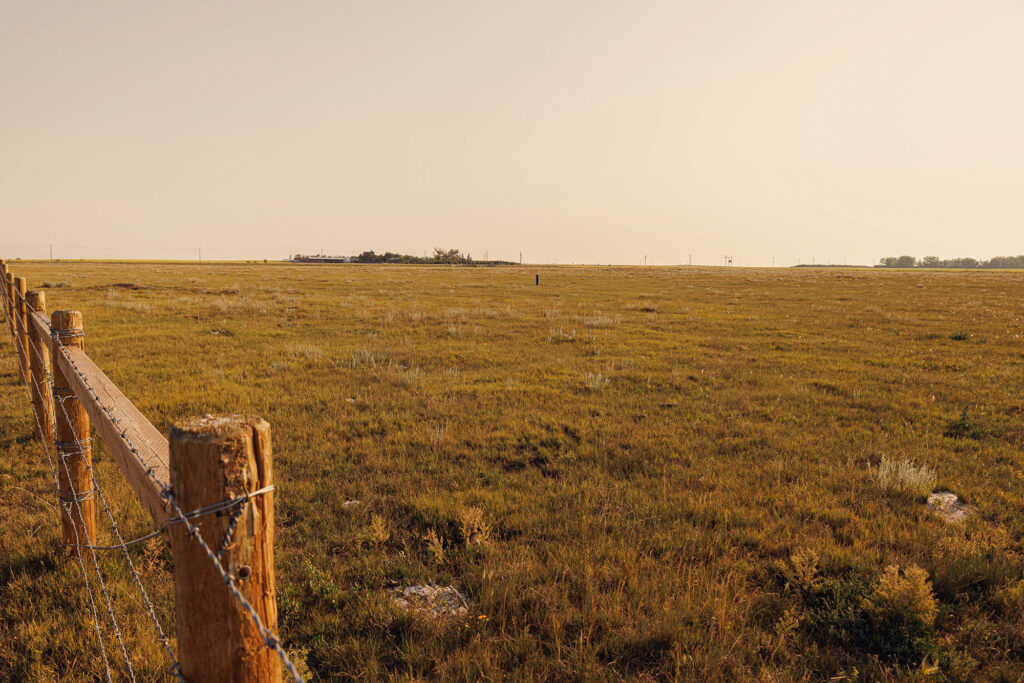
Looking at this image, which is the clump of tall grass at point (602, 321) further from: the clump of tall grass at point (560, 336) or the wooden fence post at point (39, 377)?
the wooden fence post at point (39, 377)

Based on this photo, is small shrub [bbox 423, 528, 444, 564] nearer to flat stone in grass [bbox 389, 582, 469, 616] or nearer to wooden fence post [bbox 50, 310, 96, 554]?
flat stone in grass [bbox 389, 582, 469, 616]

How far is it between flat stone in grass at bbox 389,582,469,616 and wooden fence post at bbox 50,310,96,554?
8.71 ft

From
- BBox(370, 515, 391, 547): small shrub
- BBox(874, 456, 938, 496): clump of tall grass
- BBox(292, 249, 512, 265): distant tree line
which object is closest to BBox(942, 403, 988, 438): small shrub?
BBox(874, 456, 938, 496): clump of tall grass

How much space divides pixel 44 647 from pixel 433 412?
5.41 meters

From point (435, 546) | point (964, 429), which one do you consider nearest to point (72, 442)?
point (435, 546)

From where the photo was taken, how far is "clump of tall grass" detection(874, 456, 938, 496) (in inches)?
221

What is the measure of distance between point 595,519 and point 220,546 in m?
4.19

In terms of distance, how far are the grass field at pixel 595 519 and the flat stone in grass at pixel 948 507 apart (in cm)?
11

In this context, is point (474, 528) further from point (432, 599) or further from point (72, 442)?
point (72, 442)

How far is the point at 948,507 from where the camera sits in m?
5.45

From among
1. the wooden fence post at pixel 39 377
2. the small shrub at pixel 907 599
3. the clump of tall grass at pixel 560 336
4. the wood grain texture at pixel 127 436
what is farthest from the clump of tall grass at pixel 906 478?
the clump of tall grass at pixel 560 336

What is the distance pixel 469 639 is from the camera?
142 inches

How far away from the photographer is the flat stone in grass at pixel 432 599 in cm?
388

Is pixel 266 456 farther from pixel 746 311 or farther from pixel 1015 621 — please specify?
pixel 746 311
